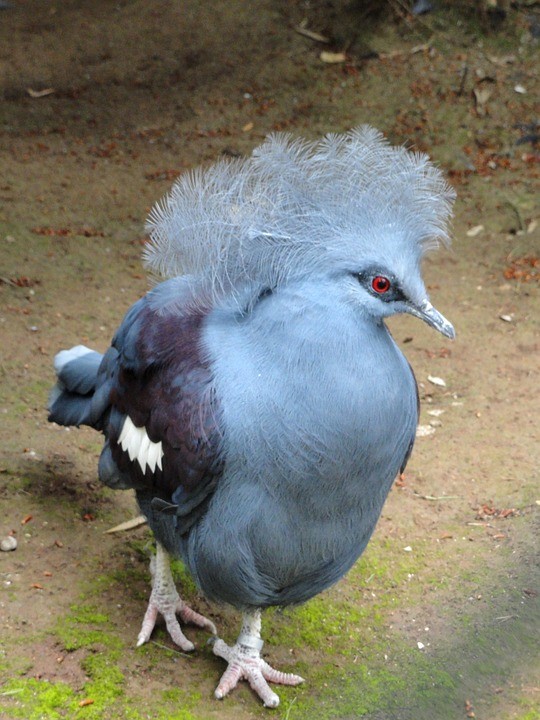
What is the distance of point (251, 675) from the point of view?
269cm

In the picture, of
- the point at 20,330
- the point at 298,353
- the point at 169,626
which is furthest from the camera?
the point at 20,330

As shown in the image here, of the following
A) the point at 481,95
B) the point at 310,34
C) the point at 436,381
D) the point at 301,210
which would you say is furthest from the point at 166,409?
the point at 310,34

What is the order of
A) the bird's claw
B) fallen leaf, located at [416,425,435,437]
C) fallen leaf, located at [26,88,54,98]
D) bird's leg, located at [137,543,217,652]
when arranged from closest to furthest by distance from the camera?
the bird's claw < bird's leg, located at [137,543,217,652] < fallen leaf, located at [416,425,435,437] < fallen leaf, located at [26,88,54,98]

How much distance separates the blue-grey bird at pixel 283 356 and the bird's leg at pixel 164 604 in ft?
0.99

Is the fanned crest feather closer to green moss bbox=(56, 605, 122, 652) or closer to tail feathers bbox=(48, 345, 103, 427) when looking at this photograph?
tail feathers bbox=(48, 345, 103, 427)

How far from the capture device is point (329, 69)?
6898mm

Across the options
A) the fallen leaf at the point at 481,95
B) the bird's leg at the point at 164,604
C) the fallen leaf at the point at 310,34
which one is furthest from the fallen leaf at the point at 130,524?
the fallen leaf at the point at 310,34

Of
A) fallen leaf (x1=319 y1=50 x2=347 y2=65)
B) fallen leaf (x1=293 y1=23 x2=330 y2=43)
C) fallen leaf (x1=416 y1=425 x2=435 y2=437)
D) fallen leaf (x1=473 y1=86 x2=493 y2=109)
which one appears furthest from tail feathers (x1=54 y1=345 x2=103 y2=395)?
fallen leaf (x1=293 y1=23 x2=330 y2=43)

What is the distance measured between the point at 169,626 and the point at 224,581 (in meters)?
0.46

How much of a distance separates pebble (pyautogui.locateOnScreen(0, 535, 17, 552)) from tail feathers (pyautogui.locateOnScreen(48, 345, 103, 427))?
1.41 ft

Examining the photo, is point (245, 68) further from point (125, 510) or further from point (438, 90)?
point (125, 510)

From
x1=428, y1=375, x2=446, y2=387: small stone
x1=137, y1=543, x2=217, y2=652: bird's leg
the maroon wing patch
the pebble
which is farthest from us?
x1=428, y1=375, x2=446, y2=387: small stone

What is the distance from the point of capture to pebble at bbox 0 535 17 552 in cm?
294

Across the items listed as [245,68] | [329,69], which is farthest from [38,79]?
[329,69]
